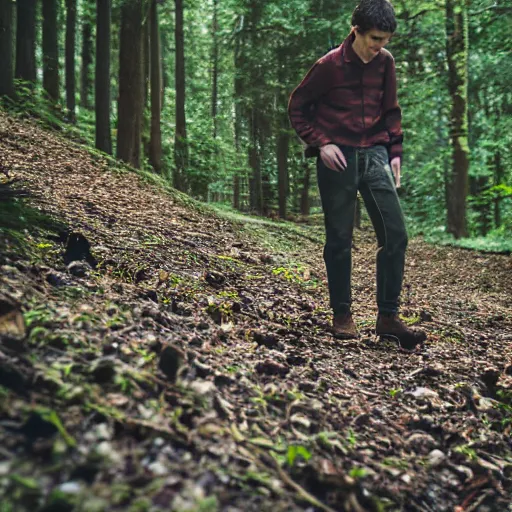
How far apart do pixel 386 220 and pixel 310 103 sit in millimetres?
1039

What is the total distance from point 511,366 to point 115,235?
12.0 ft

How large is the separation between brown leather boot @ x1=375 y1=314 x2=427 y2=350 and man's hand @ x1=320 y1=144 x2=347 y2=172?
45.5 inches

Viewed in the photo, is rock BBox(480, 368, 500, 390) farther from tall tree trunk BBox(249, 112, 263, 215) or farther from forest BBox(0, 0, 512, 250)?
tall tree trunk BBox(249, 112, 263, 215)

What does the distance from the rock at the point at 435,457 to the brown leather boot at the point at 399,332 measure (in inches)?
59.7

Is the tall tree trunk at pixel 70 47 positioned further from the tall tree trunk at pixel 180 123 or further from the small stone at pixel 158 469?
the small stone at pixel 158 469

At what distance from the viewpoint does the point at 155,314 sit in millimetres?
2871

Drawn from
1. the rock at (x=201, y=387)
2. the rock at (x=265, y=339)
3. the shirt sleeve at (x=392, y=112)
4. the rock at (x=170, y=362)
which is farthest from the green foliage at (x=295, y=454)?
the shirt sleeve at (x=392, y=112)

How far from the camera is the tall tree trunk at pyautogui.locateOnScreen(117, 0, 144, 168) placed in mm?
10508

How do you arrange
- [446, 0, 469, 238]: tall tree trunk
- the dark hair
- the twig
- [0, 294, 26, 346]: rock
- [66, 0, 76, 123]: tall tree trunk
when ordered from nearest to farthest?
1. the twig
2. [0, 294, 26, 346]: rock
3. the dark hair
4. [446, 0, 469, 238]: tall tree trunk
5. [66, 0, 76, 123]: tall tree trunk

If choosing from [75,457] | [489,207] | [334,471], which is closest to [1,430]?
[75,457]

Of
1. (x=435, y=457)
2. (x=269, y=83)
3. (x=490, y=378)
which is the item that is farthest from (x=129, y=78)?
(x=435, y=457)

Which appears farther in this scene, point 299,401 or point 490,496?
point 299,401

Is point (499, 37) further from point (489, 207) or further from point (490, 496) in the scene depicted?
point (490, 496)

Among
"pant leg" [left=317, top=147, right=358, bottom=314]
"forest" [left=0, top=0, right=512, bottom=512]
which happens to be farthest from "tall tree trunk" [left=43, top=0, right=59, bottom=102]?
"pant leg" [left=317, top=147, right=358, bottom=314]
